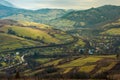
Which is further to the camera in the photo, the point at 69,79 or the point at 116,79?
the point at 116,79

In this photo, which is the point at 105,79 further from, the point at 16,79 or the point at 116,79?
the point at 16,79

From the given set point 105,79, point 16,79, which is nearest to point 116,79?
point 105,79

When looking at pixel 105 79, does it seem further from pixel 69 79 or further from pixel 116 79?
pixel 69 79

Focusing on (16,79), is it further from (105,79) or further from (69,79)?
(105,79)

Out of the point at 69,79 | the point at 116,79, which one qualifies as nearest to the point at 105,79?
the point at 116,79

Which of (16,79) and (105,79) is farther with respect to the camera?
(105,79)

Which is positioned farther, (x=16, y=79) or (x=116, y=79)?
(x=116, y=79)

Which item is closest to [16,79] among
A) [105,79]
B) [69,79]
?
[69,79]
